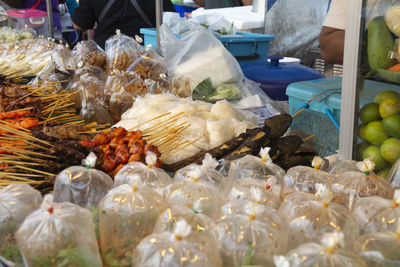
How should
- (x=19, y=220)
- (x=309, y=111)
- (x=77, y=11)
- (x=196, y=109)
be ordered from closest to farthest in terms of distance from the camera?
(x=19, y=220) → (x=309, y=111) → (x=196, y=109) → (x=77, y=11)

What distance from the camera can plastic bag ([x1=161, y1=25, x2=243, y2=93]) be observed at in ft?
11.6

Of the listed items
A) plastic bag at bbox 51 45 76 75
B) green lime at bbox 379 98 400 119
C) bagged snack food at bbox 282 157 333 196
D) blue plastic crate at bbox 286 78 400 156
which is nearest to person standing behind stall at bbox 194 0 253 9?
plastic bag at bbox 51 45 76 75

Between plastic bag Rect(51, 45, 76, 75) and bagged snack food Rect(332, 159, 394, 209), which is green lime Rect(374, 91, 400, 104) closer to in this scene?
bagged snack food Rect(332, 159, 394, 209)

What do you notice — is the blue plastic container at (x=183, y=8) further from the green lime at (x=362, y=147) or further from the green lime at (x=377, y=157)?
the green lime at (x=377, y=157)

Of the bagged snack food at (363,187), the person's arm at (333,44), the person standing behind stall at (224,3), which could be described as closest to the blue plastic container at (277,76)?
the person's arm at (333,44)

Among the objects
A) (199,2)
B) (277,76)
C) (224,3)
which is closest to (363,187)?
(277,76)

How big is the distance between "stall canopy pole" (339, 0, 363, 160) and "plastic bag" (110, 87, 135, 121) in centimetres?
169

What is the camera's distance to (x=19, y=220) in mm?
1351

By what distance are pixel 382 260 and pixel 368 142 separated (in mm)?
1049

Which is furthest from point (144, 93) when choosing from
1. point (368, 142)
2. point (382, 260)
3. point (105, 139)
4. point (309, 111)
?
point (382, 260)

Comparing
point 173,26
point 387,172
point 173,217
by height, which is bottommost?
point 387,172

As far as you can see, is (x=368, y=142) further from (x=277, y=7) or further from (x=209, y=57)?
(x=277, y=7)

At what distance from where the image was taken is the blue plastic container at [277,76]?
142 inches

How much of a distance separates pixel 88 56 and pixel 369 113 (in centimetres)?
300
